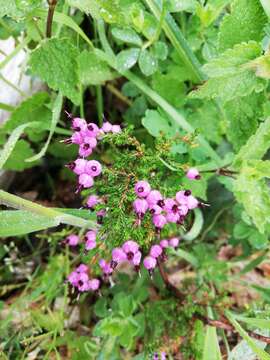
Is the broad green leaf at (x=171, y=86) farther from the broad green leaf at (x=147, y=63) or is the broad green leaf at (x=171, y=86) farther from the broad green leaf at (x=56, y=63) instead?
the broad green leaf at (x=56, y=63)

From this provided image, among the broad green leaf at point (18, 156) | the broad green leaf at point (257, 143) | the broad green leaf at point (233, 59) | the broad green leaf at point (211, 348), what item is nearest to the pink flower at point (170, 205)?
the broad green leaf at point (257, 143)

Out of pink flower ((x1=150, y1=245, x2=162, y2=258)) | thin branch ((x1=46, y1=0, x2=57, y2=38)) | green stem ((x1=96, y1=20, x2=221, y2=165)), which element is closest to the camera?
thin branch ((x1=46, y1=0, x2=57, y2=38))

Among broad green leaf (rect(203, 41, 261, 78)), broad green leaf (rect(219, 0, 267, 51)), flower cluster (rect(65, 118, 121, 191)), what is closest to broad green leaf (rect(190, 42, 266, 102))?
broad green leaf (rect(203, 41, 261, 78))

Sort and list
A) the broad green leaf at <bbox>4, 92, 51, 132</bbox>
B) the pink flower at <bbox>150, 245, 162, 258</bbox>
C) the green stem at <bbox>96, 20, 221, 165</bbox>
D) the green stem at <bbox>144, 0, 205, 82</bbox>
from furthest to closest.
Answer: the broad green leaf at <bbox>4, 92, 51, 132</bbox> → the green stem at <bbox>96, 20, 221, 165</bbox> → the green stem at <bbox>144, 0, 205, 82</bbox> → the pink flower at <bbox>150, 245, 162, 258</bbox>

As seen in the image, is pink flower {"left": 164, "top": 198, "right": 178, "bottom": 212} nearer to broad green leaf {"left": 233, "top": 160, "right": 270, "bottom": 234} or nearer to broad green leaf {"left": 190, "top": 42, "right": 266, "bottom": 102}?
broad green leaf {"left": 233, "top": 160, "right": 270, "bottom": 234}

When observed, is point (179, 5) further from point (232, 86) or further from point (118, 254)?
point (118, 254)

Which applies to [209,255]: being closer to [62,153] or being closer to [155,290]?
[155,290]
